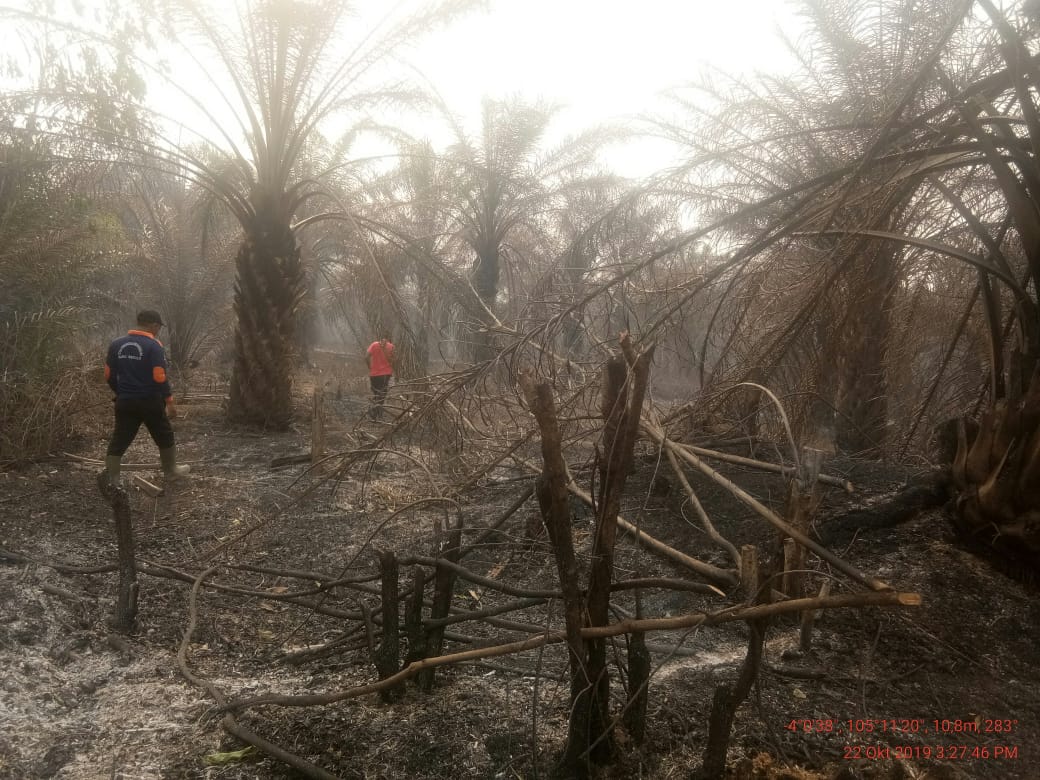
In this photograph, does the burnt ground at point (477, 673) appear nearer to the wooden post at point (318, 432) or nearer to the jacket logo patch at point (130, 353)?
the jacket logo patch at point (130, 353)

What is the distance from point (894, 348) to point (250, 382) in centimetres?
728

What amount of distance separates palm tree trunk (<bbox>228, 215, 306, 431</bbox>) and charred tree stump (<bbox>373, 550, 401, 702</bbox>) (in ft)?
21.2

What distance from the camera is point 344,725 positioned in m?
2.71

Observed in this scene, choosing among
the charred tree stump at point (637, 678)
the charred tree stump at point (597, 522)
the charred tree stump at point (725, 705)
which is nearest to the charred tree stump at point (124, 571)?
the charred tree stump at point (597, 522)

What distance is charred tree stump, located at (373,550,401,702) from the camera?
281 centimetres

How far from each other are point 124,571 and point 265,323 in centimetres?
550

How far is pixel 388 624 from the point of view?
9.23 feet

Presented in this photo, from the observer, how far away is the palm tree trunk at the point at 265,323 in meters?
8.38

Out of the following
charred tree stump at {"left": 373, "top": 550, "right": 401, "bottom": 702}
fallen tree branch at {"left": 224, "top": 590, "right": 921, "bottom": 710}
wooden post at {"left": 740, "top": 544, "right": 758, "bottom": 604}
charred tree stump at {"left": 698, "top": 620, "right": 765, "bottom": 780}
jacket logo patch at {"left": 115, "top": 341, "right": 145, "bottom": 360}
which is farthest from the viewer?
jacket logo patch at {"left": 115, "top": 341, "right": 145, "bottom": 360}

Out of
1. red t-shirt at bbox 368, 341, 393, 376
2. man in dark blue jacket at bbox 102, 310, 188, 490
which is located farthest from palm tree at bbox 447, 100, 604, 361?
man in dark blue jacket at bbox 102, 310, 188, 490

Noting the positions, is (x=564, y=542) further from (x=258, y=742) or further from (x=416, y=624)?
(x=258, y=742)

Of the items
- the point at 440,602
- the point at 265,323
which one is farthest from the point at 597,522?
the point at 265,323

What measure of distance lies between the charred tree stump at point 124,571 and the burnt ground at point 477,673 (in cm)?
9

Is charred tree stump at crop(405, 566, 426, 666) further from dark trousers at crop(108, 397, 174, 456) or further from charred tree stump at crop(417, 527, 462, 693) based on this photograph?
dark trousers at crop(108, 397, 174, 456)
